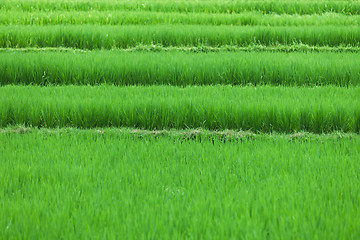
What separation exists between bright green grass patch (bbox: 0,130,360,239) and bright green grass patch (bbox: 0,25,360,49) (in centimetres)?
331

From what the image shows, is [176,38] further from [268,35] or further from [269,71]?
[269,71]

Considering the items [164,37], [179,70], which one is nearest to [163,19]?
[164,37]

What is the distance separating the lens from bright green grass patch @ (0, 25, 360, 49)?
19.1ft

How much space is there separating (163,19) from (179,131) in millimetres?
4237

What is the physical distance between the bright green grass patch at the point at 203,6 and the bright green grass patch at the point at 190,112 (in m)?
4.72

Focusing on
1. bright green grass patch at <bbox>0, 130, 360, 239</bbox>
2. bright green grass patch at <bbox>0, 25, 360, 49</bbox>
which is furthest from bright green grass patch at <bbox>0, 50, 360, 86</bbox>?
bright green grass patch at <bbox>0, 130, 360, 239</bbox>

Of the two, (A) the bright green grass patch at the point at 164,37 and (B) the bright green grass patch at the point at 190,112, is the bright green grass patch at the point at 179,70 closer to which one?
(B) the bright green grass patch at the point at 190,112

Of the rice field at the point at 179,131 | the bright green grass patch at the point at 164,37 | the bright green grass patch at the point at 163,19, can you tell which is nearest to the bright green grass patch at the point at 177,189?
the rice field at the point at 179,131

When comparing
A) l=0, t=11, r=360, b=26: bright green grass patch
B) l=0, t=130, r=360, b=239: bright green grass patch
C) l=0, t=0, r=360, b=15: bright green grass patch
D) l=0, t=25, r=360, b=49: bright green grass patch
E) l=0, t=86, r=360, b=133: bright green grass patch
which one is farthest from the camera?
l=0, t=0, r=360, b=15: bright green grass patch

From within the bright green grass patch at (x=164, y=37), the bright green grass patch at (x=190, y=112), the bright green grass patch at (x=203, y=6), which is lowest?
the bright green grass patch at (x=190, y=112)

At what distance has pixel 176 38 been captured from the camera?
5848 millimetres

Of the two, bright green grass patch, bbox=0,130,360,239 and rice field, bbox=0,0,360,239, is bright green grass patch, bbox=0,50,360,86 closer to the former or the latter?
rice field, bbox=0,0,360,239

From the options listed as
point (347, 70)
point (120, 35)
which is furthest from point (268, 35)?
point (120, 35)

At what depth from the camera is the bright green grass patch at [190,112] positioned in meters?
3.25
